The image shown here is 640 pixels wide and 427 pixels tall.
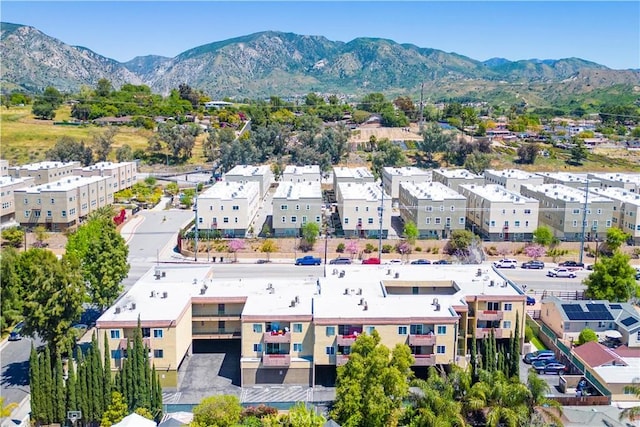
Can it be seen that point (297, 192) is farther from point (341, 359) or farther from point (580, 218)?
point (341, 359)

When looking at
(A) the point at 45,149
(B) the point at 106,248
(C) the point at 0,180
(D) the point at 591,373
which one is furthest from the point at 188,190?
(D) the point at 591,373

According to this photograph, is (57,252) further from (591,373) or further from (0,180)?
(591,373)

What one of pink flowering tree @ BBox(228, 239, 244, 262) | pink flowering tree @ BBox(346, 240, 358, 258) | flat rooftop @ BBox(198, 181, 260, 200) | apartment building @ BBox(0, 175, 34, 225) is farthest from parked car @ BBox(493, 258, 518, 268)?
apartment building @ BBox(0, 175, 34, 225)

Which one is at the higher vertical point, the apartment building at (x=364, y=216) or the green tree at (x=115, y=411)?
the apartment building at (x=364, y=216)

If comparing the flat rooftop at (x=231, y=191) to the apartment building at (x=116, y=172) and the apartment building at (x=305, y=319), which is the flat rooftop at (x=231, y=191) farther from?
the apartment building at (x=305, y=319)

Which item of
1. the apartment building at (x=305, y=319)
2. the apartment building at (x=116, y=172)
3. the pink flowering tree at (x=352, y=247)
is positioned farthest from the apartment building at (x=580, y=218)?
the apartment building at (x=116, y=172)

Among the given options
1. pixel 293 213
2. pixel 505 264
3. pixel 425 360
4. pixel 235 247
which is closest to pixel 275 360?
pixel 425 360
